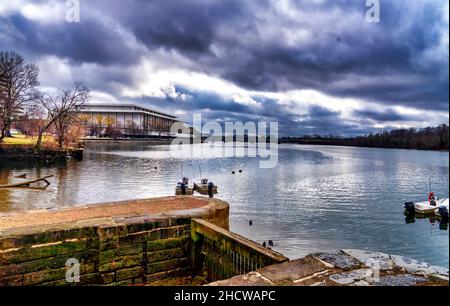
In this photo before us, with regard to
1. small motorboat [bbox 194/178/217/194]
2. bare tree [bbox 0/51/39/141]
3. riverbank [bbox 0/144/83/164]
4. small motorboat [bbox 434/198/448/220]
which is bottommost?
small motorboat [bbox 434/198/448/220]

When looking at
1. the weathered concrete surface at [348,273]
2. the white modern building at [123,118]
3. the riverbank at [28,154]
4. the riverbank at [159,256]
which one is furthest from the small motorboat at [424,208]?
the white modern building at [123,118]

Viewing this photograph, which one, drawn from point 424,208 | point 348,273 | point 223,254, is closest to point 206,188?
point 424,208

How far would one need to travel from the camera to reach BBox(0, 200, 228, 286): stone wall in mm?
6246

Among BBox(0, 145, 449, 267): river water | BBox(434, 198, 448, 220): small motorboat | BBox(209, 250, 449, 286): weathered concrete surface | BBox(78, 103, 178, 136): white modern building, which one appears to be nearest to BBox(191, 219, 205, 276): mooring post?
BBox(209, 250, 449, 286): weathered concrete surface

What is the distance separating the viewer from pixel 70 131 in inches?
2562

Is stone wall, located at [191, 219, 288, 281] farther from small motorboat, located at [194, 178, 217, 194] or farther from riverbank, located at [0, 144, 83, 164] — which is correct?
riverbank, located at [0, 144, 83, 164]

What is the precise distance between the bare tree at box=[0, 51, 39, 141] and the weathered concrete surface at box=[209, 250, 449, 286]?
4902 centimetres

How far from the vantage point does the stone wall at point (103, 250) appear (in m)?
6.25

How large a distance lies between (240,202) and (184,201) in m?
15.9

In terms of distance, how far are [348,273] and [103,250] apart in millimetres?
5426
